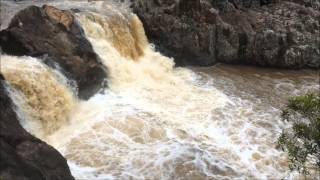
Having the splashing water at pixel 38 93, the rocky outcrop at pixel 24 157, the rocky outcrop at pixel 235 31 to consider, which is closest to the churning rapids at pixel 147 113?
the splashing water at pixel 38 93

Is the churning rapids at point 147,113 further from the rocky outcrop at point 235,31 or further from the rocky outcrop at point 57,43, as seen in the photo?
the rocky outcrop at point 235,31

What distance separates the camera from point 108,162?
10.4 meters

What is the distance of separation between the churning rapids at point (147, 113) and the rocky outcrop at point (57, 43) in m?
0.36

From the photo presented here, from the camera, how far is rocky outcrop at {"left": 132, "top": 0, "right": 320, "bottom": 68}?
17.9 meters

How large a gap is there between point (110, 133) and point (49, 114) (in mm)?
1586

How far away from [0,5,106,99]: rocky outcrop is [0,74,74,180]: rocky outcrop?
443cm

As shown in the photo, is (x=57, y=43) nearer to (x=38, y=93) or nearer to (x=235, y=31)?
(x=38, y=93)

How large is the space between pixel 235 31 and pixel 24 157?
12.3m

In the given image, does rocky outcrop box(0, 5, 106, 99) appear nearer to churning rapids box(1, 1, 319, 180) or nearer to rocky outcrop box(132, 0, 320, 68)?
churning rapids box(1, 1, 319, 180)

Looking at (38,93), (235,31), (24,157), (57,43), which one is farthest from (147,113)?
(235,31)

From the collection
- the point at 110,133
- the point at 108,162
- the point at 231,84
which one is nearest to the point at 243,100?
the point at 231,84

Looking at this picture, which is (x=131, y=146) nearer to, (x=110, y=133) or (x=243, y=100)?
(x=110, y=133)

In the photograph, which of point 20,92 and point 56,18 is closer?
point 20,92

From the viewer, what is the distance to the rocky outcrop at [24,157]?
7297 millimetres
